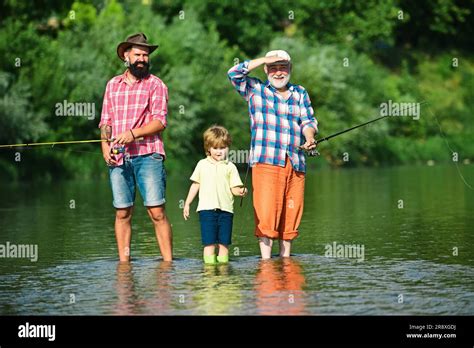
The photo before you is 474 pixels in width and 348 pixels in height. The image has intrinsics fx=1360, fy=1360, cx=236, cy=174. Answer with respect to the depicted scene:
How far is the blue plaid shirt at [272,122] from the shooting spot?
42.8ft

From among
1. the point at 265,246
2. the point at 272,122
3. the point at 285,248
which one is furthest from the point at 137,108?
the point at 285,248

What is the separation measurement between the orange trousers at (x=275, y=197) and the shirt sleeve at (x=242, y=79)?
730 mm

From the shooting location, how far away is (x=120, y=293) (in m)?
10.8

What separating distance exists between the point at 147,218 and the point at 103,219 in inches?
25.9

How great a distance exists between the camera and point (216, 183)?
43.1 ft

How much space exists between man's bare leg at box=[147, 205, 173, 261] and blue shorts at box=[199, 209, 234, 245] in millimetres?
342

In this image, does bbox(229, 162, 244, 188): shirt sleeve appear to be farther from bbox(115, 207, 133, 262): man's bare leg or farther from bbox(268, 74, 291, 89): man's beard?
bbox(115, 207, 133, 262): man's bare leg

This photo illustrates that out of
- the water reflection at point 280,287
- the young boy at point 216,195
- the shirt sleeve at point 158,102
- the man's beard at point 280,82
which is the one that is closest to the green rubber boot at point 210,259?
the young boy at point 216,195

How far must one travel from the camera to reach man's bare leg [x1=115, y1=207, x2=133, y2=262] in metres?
13.1

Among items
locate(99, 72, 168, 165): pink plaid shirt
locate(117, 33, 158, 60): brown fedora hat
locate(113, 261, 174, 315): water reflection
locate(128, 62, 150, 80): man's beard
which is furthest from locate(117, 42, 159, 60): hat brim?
locate(113, 261, 174, 315): water reflection

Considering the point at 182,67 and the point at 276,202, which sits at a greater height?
→ the point at 182,67

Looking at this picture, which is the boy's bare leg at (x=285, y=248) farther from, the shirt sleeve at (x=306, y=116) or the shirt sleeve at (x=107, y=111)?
the shirt sleeve at (x=107, y=111)
